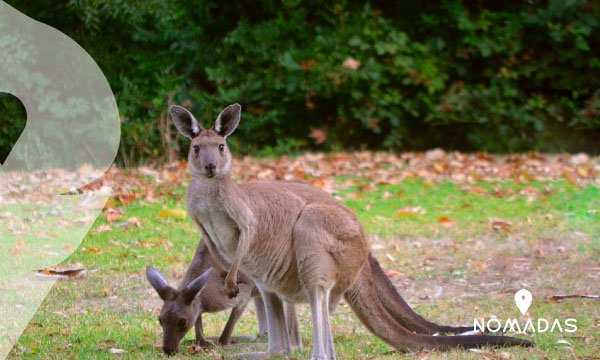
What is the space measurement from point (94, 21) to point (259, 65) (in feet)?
7.14

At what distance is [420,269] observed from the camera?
592cm

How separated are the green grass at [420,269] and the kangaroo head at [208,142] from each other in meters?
1.04

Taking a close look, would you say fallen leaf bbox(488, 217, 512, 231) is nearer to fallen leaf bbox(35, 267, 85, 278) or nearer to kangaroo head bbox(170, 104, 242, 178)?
fallen leaf bbox(35, 267, 85, 278)

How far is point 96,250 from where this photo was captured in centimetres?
624

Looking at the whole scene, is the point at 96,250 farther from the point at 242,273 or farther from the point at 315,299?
the point at 315,299

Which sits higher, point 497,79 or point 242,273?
point 497,79

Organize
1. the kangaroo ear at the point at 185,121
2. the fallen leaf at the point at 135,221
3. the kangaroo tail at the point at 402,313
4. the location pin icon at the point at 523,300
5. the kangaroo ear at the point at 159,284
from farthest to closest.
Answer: the fallen leaf at the point at 135,221, the location pin icon at the point at 523,300, the kangaroo ear at the point at 159,284, the kangaroo tail at the point at 402,313, the kangaroo ear at the point at 185,121

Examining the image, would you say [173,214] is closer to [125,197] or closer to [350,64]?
[125,197]

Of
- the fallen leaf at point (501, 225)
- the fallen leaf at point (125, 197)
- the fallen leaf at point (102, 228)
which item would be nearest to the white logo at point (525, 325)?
the fallen leaf at point (501, 225)

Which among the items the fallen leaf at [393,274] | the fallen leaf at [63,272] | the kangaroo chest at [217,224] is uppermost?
the kangaroo chest at [217,224]

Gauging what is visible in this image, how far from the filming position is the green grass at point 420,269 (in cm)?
434

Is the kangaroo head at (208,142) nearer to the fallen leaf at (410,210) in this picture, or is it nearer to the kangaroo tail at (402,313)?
the kangaroo tail at (402,313)

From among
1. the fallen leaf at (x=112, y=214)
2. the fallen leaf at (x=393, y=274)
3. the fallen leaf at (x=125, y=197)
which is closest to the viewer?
the fallen leaf at (x=393, y=274)

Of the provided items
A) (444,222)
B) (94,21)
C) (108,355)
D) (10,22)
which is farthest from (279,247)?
(94,21)
